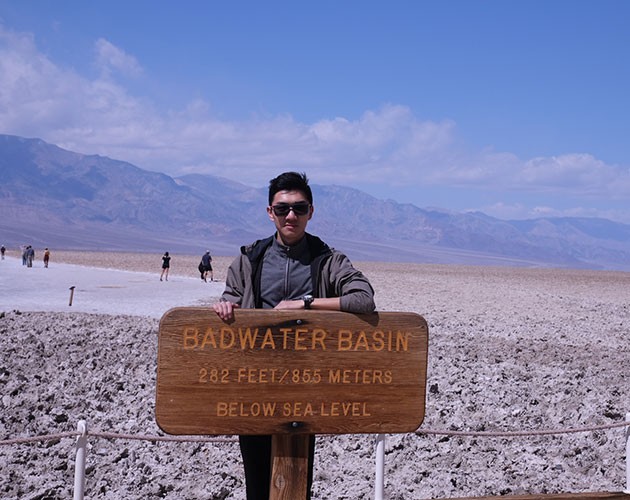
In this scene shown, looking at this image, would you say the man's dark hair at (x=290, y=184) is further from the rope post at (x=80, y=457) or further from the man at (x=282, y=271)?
the rope post at (x=80, y=457)

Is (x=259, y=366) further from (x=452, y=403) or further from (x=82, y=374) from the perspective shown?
(x=82, y=374)

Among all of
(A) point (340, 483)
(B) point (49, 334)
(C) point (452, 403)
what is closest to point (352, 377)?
(A) point (340, 483)

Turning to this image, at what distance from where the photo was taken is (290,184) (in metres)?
3.40

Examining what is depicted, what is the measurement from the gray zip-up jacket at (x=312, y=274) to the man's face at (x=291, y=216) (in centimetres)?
9

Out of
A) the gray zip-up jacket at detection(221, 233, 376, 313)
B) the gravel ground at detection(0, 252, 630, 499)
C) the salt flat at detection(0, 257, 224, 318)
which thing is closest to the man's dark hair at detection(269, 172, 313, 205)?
the gray zip-up jacket at detection(221, 233, 376, 313)

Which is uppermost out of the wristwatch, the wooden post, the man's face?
the man's face

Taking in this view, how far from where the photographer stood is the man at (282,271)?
3.36m

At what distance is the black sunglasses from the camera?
336 centimetres

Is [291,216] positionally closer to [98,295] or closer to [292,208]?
[292,208]

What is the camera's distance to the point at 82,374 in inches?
352

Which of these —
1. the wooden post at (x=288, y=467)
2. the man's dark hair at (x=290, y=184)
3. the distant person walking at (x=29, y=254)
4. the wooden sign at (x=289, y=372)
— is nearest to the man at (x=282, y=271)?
the man's dark hair at (x=290, y=184)

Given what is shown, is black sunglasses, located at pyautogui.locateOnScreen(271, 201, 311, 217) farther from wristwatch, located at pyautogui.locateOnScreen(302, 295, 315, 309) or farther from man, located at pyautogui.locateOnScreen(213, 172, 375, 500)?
wristwatch, located at pyautogui.locateOnScreen(302, 295, 315, 309)

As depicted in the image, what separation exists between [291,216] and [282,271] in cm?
25

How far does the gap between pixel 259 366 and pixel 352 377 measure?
15.7 inches
